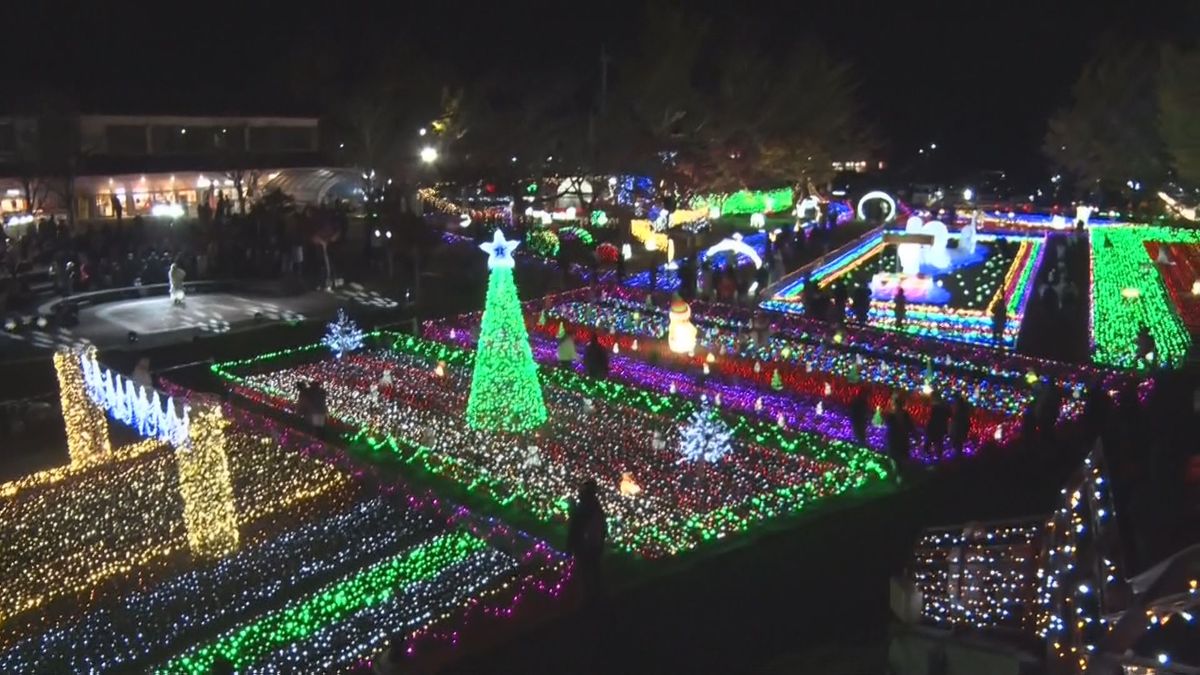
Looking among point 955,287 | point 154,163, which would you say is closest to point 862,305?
point 955,287

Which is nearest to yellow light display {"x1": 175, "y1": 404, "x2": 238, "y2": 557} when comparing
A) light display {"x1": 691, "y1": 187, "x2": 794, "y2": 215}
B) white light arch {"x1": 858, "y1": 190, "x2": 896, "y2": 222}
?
white light arch {"x1": 858, "y1": 190, "x2": 896, "y2": 222}

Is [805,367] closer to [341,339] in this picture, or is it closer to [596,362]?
[596,362]

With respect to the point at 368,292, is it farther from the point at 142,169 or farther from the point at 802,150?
the point at 802,150

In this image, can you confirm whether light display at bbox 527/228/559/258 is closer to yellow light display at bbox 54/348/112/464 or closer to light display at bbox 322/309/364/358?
light display at bbox 322/309/364/358

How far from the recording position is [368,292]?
2481 centimetres

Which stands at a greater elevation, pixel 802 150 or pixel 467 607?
pixel 802 150

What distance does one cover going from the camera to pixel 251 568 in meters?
9.90

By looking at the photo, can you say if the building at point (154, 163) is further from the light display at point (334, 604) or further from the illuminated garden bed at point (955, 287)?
the light display at point (334, 604)

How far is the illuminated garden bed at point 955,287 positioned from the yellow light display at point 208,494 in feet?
44.8

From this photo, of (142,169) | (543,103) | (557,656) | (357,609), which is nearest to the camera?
(557,656)

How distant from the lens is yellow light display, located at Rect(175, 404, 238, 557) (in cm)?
1042

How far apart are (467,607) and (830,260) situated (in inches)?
936

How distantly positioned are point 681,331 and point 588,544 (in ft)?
29.8

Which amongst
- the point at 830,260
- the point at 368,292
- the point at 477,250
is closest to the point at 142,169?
the point at 477,250
